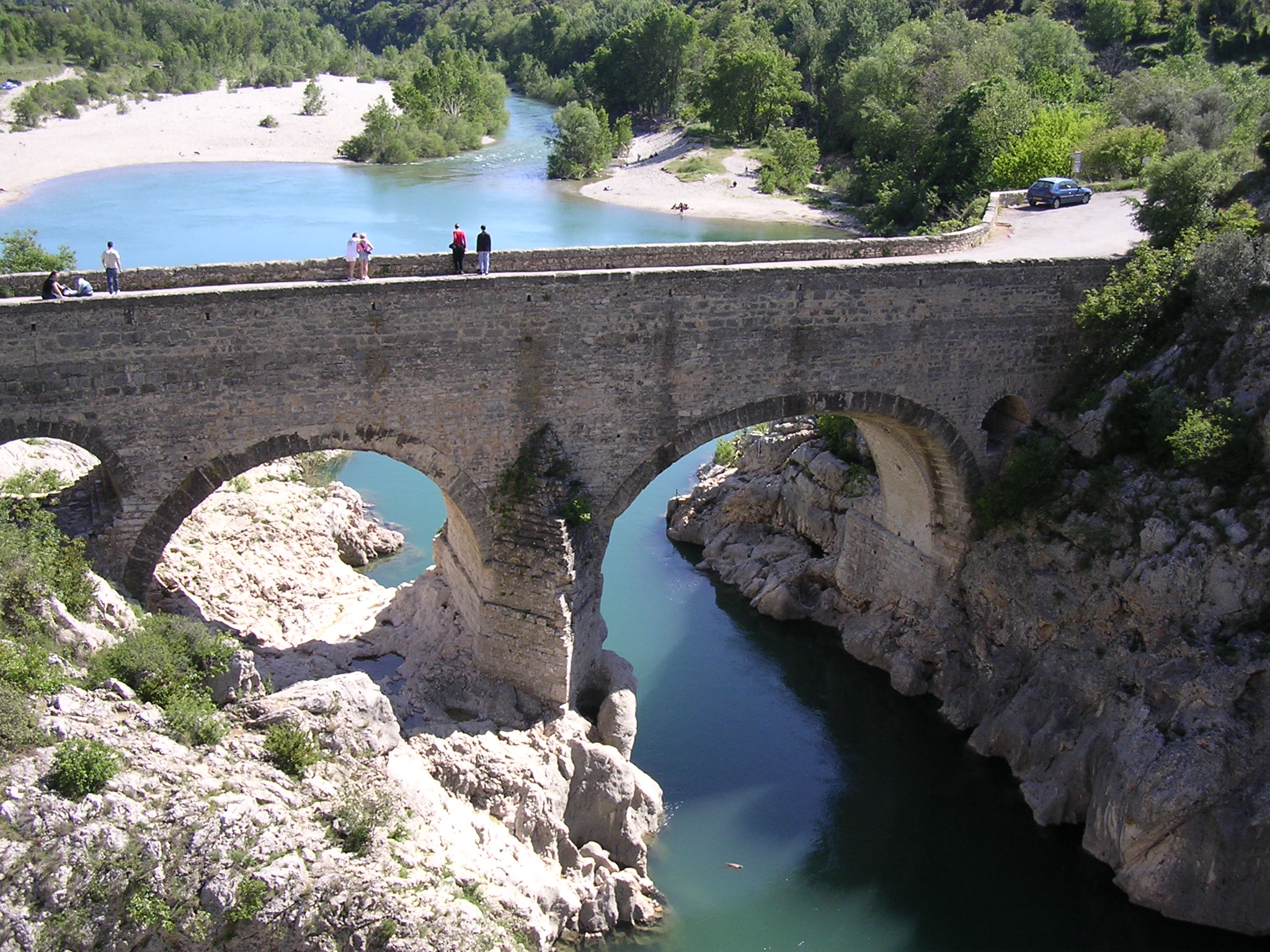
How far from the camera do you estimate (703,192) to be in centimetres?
5278

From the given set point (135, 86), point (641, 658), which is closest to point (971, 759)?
point (641, 658)

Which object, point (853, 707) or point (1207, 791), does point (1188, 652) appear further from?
point (853, 707)

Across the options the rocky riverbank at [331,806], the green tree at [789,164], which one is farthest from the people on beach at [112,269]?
the green tree at [789,164]

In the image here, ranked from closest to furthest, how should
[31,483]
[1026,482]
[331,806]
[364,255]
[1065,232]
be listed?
[331,806]
[364,255]
[31,483]
[1026,482]
[1065,232]

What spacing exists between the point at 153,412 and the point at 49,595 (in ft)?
8.21

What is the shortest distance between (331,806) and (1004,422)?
39.6 feet

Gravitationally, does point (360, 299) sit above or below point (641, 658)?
above

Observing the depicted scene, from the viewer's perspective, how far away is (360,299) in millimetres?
14039

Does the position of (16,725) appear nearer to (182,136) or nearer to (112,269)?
(112,269)

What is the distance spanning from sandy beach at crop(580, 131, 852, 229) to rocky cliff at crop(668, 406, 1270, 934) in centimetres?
3042

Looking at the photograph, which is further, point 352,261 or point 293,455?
point 352,261

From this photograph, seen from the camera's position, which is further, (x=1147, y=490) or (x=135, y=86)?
(x=135, y=86)

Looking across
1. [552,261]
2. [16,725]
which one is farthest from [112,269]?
[16,725]

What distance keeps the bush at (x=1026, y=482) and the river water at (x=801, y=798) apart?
363cm
